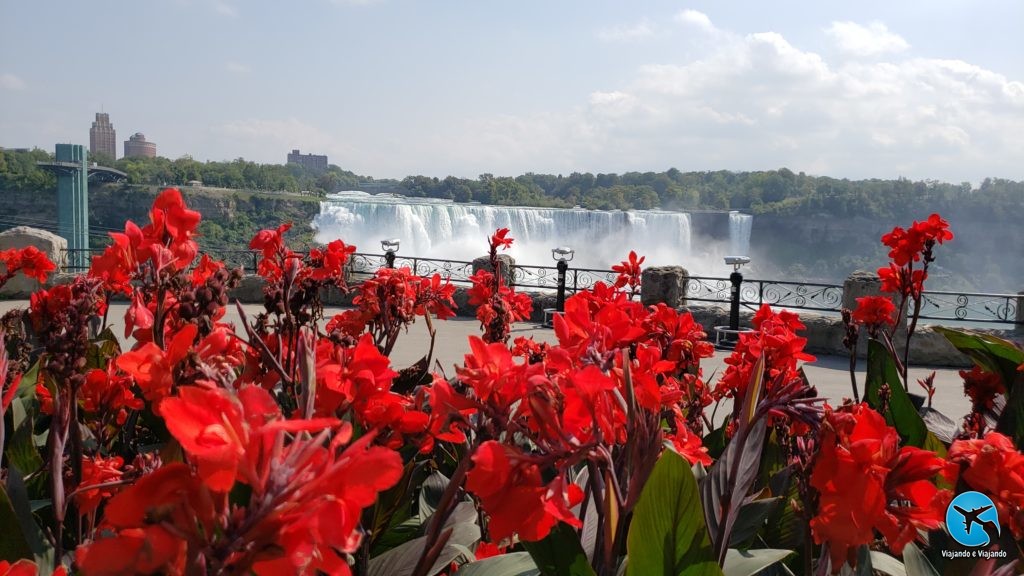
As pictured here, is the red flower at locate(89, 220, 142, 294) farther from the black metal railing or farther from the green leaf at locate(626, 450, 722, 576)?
the black metal railing

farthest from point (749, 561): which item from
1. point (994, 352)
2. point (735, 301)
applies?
point (735, 301)

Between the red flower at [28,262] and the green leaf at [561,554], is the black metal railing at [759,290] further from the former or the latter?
the green leaf at [561,554]

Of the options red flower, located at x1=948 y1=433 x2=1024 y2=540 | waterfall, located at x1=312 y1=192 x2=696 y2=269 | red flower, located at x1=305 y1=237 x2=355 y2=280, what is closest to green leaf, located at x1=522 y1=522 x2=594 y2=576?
red flower, located at x1=948 y1=433 x2=1024 y2=540

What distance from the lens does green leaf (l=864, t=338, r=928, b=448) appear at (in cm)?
170

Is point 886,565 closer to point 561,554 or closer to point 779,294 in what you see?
point 561,554

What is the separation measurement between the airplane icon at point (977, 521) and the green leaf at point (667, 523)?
1.47 feet

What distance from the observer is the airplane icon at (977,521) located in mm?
992

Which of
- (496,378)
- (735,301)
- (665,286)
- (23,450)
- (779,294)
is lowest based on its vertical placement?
(779,294)

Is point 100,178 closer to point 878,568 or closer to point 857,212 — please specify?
point 878,568

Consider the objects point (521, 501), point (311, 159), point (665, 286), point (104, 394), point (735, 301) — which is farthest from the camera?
point (311, 159)

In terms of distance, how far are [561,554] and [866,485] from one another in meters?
0.36

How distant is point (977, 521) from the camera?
102 centimetres

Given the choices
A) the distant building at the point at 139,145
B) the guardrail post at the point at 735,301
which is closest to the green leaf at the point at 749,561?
the guardrail post at the point at 735,301

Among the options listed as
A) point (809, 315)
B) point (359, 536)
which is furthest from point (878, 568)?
point (809, 315)
